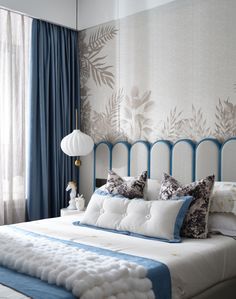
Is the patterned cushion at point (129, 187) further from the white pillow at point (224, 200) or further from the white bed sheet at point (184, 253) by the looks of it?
the white pillow at point (224, 200)

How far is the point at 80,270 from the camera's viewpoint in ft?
6.03

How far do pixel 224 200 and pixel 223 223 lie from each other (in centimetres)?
16

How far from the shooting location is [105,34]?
410 centimetres

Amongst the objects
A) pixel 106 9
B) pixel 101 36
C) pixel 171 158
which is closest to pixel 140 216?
pixel 171 158

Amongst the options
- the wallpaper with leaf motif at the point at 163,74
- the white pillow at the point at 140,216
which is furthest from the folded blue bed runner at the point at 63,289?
the wallpaper with leaf motif at the point at 163,74

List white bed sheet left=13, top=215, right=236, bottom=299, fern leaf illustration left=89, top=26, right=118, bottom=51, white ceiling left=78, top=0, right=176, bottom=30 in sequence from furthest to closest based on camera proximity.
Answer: fern leaf illustration left=89, top=26, right=118, bottom=51 → white ceiling left=78, top=0, right=176, bottom=30 → white bed sheet left=13, top=215, right=236, bottom=299

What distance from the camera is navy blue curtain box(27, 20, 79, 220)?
396 centimetres

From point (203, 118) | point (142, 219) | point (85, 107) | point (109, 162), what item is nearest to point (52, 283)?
point (142, 219)

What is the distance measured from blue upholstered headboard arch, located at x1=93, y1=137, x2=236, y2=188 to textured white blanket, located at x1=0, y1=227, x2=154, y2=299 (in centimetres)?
143

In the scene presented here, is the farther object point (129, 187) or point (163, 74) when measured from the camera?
point (163, 74)

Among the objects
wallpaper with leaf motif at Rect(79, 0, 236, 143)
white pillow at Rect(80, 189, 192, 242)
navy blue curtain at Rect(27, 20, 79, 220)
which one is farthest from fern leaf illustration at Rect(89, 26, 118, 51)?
white pillow at Rect(80, 189, 192, 242)

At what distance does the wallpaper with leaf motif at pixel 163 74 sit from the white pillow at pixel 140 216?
2.77 ft

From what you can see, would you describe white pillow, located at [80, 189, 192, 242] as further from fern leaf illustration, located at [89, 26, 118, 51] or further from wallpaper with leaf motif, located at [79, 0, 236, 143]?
fern leaf illustration, located at [89, 26, 118, 51]

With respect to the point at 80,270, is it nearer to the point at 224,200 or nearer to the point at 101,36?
the point at 224,200
